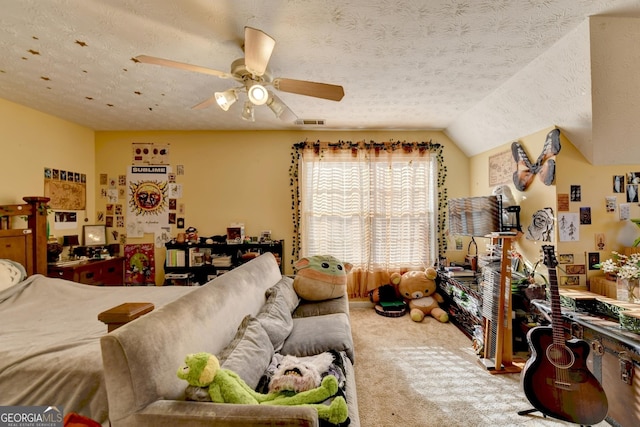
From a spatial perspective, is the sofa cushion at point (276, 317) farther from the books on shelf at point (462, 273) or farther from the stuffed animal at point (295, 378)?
the books on shelf at point (462, 273)

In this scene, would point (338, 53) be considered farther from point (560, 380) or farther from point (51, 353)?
point (560, 380)

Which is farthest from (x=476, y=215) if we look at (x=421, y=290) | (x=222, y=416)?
(x=222, y=416)

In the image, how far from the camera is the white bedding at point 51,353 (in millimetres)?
1183

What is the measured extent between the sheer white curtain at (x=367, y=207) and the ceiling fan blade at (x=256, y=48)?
7.16 ft

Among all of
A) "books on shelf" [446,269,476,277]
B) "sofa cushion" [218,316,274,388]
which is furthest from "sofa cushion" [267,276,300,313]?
"books on shelf" [446,269,476,277]

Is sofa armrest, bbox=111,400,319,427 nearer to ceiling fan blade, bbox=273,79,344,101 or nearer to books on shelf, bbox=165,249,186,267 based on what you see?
ceiling fan blade, bbox=273,79,344,101

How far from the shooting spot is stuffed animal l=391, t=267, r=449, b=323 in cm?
337

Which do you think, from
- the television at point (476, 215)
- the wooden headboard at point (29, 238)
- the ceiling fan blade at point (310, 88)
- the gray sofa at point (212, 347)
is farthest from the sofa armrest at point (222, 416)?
the wooden headboard at point (29, 238)

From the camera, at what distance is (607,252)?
221 centimetres

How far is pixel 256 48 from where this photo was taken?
4.64 feet

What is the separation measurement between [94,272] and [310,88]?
10.7ft

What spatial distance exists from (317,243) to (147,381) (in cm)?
284

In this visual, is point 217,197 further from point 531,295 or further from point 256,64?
point 531,295

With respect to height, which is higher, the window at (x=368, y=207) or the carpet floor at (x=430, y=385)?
the window at (x=368, y=207)
